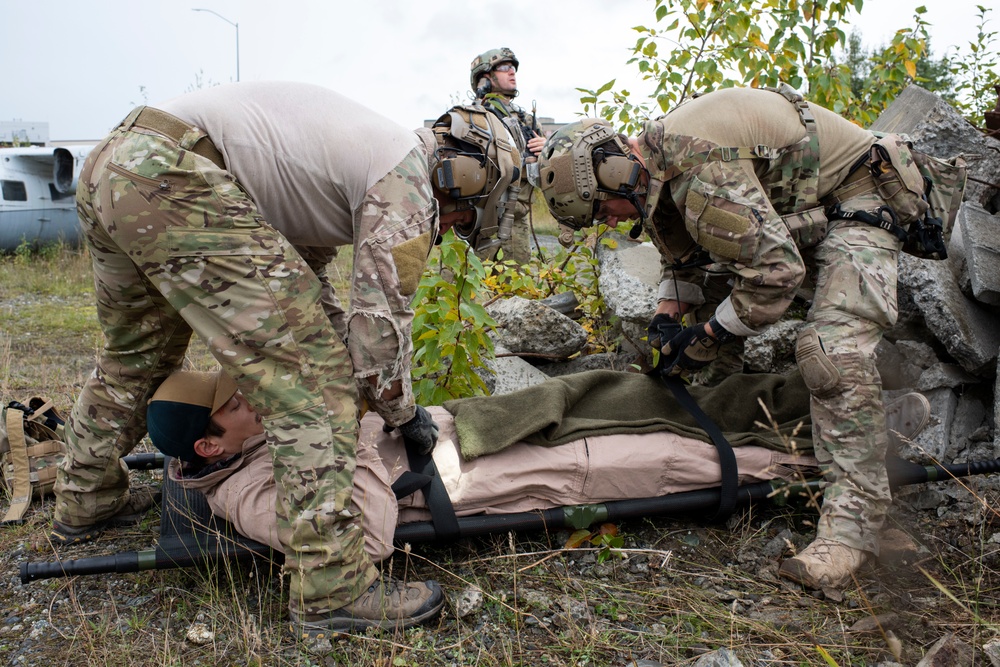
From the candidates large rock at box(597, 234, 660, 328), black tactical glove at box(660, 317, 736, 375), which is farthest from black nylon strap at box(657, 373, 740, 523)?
large rock at box(597, 234, 660, 328)

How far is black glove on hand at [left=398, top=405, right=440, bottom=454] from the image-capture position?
9.33 feet

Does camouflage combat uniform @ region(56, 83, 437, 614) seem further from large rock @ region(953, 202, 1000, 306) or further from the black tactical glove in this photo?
large rock @ region(953, 202, 1000, 306)

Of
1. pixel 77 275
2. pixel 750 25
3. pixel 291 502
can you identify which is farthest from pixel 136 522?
pixel 77 275

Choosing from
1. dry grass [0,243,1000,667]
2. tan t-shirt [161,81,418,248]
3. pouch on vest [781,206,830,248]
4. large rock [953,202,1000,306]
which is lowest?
dry grass [0,243,1000,667]

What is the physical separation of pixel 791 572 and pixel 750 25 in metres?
3.33

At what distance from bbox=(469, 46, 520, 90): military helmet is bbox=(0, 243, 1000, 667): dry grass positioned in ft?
17.1

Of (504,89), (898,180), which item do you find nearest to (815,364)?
(898,180)

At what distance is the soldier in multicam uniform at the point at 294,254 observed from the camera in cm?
220

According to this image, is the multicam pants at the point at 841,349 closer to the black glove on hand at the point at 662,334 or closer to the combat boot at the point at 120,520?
the black glove on hand at the point at 662,334

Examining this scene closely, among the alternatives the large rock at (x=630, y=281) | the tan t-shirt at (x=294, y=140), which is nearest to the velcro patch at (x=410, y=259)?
the tan t-shirt at (x=294, y=140)

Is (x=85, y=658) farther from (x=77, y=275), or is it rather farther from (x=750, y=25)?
(x=77, y=275)

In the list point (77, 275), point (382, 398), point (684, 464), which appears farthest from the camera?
point (77, 275)

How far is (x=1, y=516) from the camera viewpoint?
10.7 ft

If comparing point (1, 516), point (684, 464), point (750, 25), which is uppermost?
point (750, 25)
